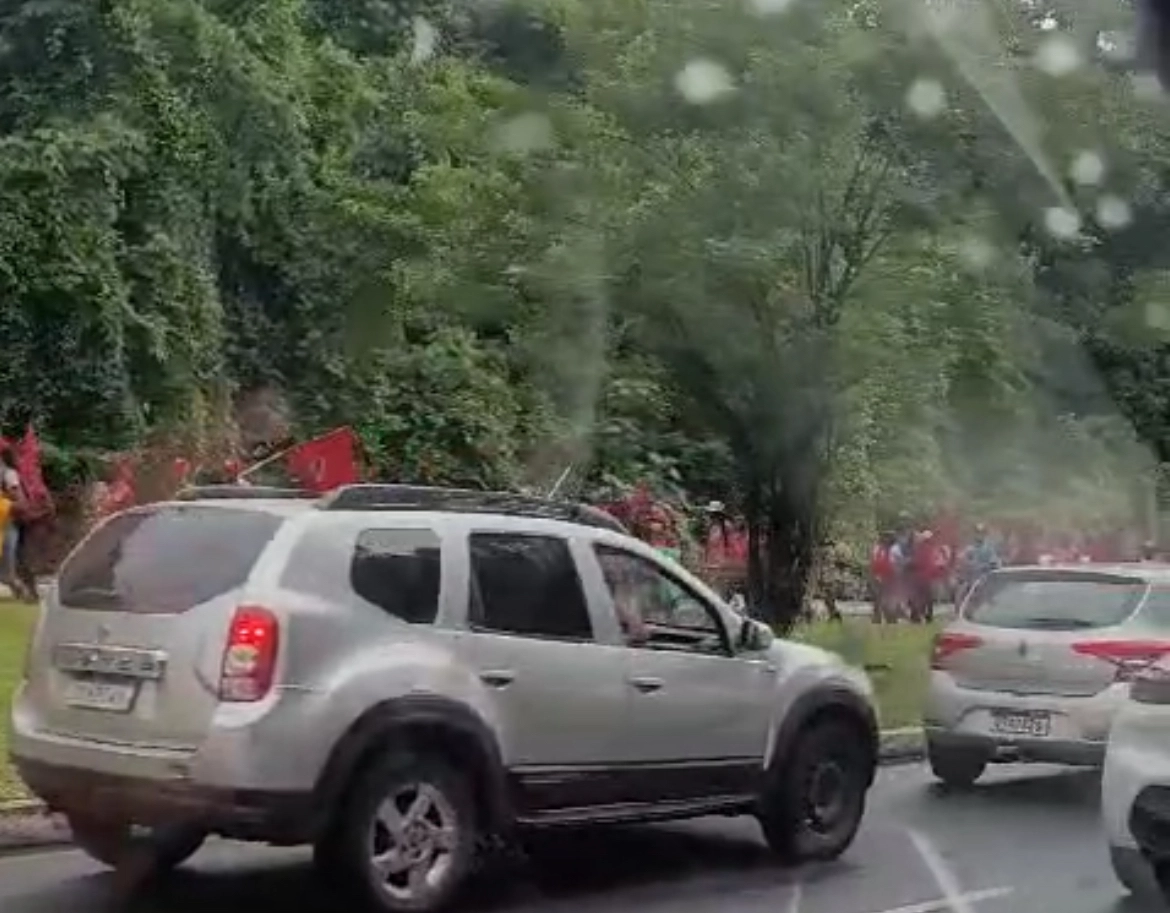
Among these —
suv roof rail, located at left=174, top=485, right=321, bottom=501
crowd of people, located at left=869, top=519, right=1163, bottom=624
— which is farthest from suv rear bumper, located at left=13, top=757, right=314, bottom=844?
crowd of people, located at left=869, top=519, right=1163, bottom=624

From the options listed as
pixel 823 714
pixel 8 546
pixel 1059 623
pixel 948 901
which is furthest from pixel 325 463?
pixel 948 901

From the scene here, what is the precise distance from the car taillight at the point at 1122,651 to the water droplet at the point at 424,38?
2044cm

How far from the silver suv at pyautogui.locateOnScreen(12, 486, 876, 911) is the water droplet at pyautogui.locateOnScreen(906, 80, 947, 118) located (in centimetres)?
885

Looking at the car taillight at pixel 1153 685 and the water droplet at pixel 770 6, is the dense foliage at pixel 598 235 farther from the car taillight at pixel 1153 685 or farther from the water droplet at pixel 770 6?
the car taillight at pixel 1153 685

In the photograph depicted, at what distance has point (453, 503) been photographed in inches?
341

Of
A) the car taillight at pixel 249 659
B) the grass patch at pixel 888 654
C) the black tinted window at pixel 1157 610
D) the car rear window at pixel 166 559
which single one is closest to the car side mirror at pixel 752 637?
the car rear window at pixel 166 559

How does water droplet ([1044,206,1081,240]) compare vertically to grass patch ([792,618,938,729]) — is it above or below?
above

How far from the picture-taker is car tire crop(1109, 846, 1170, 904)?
8.55m

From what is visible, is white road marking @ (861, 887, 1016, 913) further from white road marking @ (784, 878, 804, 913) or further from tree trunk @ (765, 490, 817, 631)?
tree trunk @ (765, 490, 817, 631)

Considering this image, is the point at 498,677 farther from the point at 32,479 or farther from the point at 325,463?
the point at 32,479

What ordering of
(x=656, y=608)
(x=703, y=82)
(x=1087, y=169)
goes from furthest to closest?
(x=1087, y=169)
(x=703, y=82)
(x=656, y=608)

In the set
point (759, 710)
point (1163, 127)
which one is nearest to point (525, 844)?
point (759, 710)

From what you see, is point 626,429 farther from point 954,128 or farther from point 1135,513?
point 1135,513

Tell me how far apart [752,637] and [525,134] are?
381 inches
